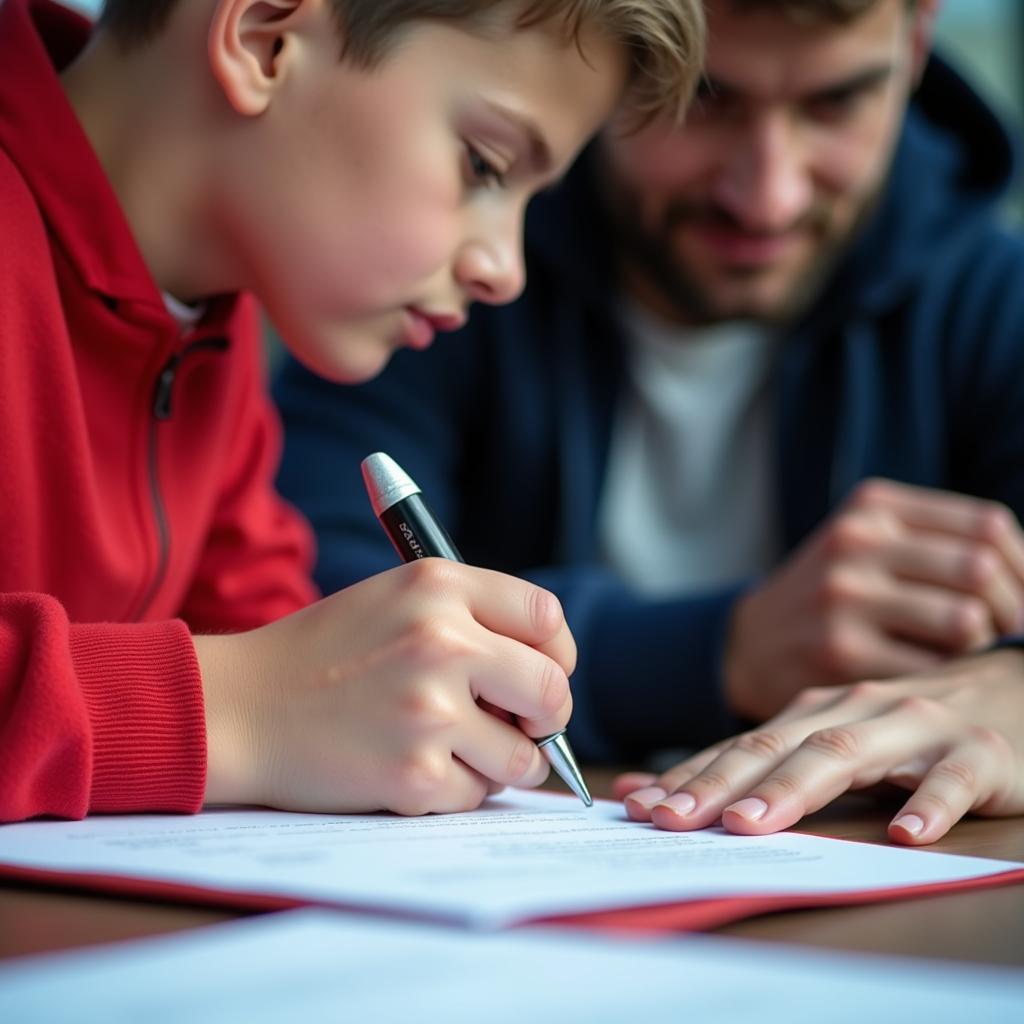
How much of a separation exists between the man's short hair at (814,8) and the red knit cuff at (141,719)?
86cm

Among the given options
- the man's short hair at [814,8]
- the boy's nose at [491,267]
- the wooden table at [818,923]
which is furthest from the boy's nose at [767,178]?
the wooden table at [818,923]

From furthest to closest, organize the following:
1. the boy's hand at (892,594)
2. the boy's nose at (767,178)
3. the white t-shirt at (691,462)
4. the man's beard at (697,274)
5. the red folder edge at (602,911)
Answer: the white t-shirt at (691,462) < the man's beard at (697,274) < the boy's nose at (767,178) < the boy's hand at (892,594) < the red folder edge at (602,911)

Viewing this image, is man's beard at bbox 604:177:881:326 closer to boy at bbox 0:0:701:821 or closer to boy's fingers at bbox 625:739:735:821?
boy at bbox 0:0:701:821

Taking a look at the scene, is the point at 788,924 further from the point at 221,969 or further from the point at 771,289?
the point at 771,289

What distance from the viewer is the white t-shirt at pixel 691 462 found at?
156 centimetres

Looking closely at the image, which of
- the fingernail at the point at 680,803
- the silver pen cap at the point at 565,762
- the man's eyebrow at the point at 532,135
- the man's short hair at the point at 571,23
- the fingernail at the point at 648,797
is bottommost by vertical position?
the silver pen cap at the point at 565,762

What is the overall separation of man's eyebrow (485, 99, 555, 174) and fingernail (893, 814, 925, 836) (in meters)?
0.50

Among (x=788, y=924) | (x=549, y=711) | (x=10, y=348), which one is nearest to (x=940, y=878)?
(x=788, y=924)

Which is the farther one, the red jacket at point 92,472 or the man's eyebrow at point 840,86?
the man's eyebrow at point 840,86

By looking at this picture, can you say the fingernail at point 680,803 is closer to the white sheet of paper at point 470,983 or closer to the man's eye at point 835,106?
the white sheet of paper at point 470,983

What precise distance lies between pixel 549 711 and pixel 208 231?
458mm

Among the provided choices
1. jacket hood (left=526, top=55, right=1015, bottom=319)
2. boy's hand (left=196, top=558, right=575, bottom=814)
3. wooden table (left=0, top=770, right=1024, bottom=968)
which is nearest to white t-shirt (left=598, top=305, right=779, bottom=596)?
jacket hood (left=526, top=55, right=1015, bottom=319)

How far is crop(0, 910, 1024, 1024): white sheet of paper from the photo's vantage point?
1.06 ft

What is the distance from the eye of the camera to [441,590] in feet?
2.28
